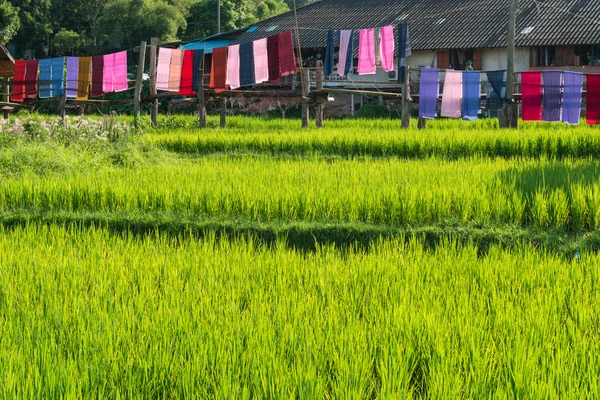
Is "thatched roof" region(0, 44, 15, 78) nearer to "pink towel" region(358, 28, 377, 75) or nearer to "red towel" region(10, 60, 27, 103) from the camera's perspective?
"red towel" region(10, 60, 27, 103)

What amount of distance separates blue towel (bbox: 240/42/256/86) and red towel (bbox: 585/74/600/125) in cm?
574

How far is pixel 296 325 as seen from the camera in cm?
283

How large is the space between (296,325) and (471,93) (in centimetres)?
960

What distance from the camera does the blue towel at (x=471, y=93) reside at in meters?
11.8

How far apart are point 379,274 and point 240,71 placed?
10498 millimetres

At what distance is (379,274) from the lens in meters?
3.75

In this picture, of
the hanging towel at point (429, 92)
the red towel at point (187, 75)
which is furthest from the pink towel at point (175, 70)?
the hanging towel at point (429, 92)

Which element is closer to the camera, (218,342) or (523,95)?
(218,342)

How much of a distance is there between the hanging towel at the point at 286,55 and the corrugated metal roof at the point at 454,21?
808cm

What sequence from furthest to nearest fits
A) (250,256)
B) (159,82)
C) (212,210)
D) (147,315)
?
1. (159,82)
2. (212,210)
3. (250,256)
4. (147,315)

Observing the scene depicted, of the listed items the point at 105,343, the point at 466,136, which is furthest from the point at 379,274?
the point at 466,136

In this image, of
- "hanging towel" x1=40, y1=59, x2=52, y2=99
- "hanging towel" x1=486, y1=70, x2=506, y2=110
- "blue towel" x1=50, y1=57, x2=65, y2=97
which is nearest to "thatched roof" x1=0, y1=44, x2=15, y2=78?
"blue towel" x1=50, y1=57, x2=65, y2=97

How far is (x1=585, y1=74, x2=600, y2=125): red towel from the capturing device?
34.9 ft

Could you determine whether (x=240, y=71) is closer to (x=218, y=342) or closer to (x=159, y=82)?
(x=159, y=82)
